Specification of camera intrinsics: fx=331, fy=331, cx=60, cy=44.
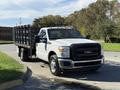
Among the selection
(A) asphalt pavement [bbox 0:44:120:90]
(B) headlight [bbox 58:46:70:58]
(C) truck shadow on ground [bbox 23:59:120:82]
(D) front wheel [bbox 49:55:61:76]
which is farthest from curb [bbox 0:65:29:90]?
(C) truck shadow on ground [bbox 23:59:120:82]

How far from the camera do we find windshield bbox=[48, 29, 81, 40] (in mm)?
15525

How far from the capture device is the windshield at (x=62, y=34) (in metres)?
15.5

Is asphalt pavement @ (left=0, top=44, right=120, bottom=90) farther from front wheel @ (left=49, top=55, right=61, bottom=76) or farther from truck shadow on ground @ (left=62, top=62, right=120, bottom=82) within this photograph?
front wheel @ (left=49, top=55, right=61, bottom=76)

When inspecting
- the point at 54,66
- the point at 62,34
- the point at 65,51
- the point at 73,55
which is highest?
the point at 62,34

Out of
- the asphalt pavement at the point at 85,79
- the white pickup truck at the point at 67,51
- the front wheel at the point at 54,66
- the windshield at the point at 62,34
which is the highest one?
the windshield at the point at 62,34

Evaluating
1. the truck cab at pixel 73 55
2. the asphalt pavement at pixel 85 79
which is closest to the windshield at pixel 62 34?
the truck cab at pixel 73 55

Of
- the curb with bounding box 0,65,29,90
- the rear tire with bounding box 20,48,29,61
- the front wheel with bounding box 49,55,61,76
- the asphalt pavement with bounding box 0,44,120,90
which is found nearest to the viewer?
the curb with bounding box 0,65,29,90

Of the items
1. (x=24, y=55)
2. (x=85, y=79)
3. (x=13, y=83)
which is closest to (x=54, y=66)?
(x=85, y=79)

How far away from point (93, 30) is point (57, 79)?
51685 mm

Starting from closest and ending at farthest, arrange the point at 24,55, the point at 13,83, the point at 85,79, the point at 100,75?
1. the point at 13,83
2. the point at 85,79
3. the point at 100,75
4. the point at 24,55

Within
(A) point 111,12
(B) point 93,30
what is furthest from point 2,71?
(A) point 111,12

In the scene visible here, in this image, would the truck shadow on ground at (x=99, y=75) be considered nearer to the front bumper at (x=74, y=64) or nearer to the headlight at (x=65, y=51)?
the front bumper at (x=74, y=64)

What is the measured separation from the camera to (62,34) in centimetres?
1577

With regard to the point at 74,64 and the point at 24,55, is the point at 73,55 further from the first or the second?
the point at 24,55
